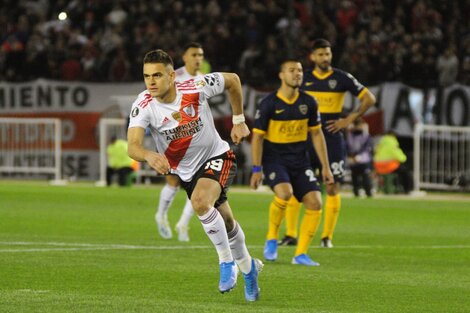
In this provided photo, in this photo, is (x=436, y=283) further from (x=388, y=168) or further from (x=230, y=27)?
(x=230, y=27)

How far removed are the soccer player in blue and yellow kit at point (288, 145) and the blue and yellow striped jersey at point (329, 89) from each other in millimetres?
1518

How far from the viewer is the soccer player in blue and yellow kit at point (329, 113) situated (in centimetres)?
1599

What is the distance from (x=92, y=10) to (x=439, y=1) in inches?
388

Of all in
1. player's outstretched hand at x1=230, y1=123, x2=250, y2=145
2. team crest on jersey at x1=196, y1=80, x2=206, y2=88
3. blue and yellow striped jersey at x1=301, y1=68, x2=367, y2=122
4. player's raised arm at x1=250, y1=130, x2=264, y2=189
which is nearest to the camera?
player's outstretched hand at x1=230, y1=123, x2=250, y2=145

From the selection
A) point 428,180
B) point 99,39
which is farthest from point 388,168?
point 99,39

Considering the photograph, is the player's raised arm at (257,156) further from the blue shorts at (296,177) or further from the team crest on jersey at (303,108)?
the team crest on jersey at (303,108)

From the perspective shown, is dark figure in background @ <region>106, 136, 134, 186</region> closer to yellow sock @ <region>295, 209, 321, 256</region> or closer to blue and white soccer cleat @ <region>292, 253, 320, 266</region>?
yellow sock @ <region>295, 209, 321, 256</region>

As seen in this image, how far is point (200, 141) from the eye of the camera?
10688 millimetres

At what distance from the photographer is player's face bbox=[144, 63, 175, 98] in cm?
1030

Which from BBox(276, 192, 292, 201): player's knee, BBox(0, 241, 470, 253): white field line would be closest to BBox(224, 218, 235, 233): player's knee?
BBox(276, 192, 292, 201): player's knee

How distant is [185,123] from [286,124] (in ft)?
13.6

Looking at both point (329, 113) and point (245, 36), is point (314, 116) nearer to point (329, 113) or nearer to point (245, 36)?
point (329, 113)

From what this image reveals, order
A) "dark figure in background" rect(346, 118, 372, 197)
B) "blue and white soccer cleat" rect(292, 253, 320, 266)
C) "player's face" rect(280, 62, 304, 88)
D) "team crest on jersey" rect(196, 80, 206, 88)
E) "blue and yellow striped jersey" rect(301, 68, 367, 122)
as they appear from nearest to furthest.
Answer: "team crest on jersey" rect(196, 80, 206, 88) < "blue and white soccer cleat" rect(292, 253, 320, 266) < "player's face" rect(280, 62, 304, 88) < "blue and yellow striped jersey" rect(301, 68, 367, 122) < "dark figure in background" rect(346, 118, 372, 197)

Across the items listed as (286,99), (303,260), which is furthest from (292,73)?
(303,260)
